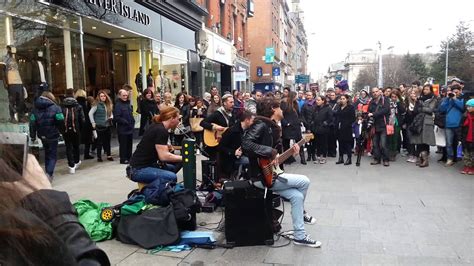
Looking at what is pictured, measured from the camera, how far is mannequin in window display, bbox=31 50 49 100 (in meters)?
10.1

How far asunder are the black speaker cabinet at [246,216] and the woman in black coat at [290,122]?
20.6 feet

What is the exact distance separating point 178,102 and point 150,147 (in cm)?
671

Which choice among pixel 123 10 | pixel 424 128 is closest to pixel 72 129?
pixel 123 10

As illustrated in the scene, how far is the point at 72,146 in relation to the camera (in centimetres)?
956

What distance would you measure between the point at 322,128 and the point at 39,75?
7.67 metres

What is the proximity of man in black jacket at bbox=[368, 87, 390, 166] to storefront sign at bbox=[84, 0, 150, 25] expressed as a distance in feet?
27.4

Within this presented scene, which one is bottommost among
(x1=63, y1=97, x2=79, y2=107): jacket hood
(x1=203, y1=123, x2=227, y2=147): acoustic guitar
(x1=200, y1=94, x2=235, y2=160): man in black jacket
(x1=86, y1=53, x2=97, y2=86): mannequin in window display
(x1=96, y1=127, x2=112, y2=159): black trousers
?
(x1=96, y1=127, x2=112, y2=159): black trousers

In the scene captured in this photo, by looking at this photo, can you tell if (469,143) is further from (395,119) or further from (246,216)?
(246,216)

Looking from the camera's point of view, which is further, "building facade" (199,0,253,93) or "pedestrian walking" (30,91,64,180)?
"building facade" (199,0,253,93)

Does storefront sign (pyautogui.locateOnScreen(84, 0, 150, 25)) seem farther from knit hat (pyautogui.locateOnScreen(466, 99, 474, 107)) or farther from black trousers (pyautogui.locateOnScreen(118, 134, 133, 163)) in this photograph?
knit hat (pyautogui.locateOnScreen(466, 99, 474, 107))

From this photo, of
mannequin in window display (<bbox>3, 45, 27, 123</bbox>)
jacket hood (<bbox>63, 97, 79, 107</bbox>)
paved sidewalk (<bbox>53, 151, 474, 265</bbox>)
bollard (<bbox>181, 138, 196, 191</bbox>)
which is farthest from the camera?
jacket hood (<bbox>63, 97, 79, 107</bbox>)

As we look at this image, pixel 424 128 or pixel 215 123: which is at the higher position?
pixel 215 123

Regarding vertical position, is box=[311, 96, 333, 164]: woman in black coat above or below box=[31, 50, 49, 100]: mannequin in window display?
below

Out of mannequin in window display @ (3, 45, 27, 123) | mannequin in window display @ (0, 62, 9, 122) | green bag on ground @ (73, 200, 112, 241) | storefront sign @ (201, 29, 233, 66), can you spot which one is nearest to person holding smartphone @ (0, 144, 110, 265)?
green bag on ground @ (73, 200, 112, 241)
